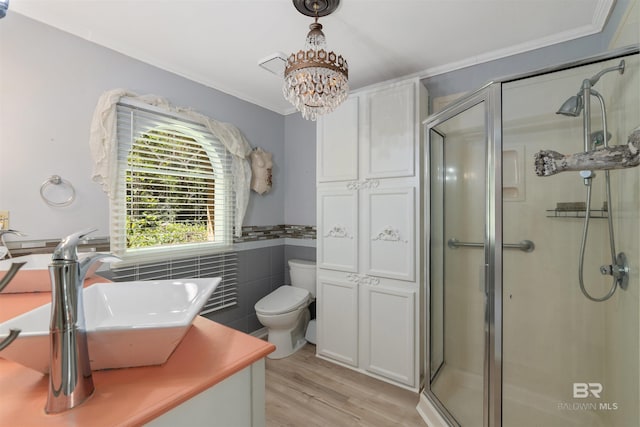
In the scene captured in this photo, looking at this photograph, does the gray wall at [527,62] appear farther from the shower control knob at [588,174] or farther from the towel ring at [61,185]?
the towel ring at [61,185]

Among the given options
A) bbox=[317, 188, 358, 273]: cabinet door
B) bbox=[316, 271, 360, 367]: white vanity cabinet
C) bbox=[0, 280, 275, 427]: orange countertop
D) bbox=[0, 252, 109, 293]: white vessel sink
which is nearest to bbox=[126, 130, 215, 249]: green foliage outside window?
bbox=[0, 252, 109, 293]: white vessel sink

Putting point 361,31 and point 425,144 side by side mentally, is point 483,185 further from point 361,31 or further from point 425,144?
point 361,31

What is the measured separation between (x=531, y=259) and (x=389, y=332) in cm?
106

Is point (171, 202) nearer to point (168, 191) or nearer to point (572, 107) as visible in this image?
point (168, 191)

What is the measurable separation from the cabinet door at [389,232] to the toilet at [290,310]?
69 cm

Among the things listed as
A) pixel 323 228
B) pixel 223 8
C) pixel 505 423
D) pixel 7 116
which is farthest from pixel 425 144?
pixel 7 116

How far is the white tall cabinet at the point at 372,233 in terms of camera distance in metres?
2.04

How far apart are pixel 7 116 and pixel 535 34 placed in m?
3.11

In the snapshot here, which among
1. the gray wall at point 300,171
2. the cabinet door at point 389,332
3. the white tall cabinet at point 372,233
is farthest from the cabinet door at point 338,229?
the gray wall at point 300,171

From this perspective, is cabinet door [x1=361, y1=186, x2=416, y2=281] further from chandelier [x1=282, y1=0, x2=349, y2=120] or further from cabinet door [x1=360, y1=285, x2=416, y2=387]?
chandelier [x1=282, y1=0, x2=349, y2=120]

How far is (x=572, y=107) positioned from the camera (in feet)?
5.14

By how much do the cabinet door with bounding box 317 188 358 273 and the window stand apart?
2.78ft

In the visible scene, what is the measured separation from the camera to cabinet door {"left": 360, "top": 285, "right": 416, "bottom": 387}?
2021mm

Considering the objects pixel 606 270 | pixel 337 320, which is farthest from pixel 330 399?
pixel 606 270
